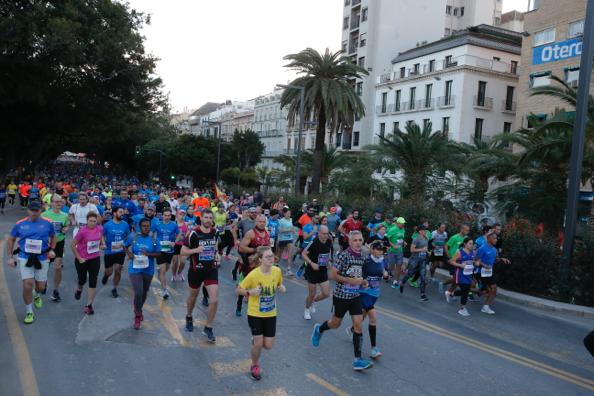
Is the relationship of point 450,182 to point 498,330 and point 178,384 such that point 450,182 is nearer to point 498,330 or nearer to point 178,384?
point 498,330

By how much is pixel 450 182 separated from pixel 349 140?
30167 mm

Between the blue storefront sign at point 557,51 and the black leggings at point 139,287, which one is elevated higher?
the blue storefront sign at point 557,51

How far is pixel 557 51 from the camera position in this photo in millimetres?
30234

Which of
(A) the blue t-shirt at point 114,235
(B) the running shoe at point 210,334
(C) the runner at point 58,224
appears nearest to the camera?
(B) the running shoe at point 210,334

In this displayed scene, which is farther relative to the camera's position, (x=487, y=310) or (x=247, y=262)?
(x=487, y=310)

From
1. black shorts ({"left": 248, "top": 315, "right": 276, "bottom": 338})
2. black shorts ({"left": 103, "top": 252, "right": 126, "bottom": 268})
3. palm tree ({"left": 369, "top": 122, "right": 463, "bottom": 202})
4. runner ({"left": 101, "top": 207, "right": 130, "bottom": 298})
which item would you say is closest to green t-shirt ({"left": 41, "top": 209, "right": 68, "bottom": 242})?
runner ({"left": 101, "top": 207, "right": 130, "bottom": 298})

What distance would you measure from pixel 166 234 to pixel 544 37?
31165 millimetres

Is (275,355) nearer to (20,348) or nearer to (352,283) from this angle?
(352,283)

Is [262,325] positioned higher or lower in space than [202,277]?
lower

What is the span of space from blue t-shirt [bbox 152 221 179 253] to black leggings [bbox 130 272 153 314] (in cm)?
174

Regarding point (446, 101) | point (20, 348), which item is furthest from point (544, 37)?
point (20, 348)

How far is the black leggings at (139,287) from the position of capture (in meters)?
7.69

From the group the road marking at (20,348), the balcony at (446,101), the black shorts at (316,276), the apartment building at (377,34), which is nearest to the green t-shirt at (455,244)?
the black shorts at (316,276)

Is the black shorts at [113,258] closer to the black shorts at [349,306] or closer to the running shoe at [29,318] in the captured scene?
the running shoe at [29,318]
